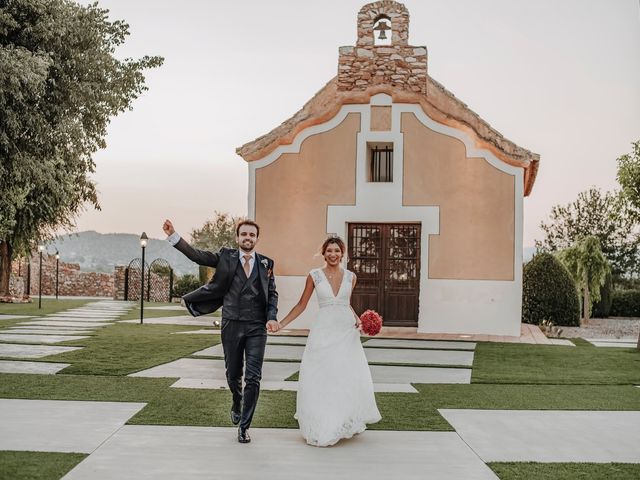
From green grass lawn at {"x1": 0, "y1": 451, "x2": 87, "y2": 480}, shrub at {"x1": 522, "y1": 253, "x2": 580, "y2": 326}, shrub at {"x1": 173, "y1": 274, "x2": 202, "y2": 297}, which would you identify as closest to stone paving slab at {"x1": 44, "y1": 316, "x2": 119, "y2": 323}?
shrub at {"x1": 522, "y1": 253, "x2": 580, "y2": 326}

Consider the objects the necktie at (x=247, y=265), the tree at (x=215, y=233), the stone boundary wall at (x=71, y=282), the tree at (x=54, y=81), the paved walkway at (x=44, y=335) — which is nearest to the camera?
the necktie at (x=247, y=265)

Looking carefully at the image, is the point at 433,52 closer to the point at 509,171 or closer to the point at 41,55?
the point at 509,171

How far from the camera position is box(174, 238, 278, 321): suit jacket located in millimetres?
6547

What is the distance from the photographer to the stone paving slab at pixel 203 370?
412 inches

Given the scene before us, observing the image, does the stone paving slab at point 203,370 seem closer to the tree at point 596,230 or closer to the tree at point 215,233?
the tree at point 596,230

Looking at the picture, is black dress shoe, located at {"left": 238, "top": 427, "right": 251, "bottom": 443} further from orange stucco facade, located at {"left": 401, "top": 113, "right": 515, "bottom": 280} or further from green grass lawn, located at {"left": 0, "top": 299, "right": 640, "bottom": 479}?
orange stucco facade, located at {"left": 401, "top": 113, "right": 515, "bottom": 280}

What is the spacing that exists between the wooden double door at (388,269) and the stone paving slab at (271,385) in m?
9.59

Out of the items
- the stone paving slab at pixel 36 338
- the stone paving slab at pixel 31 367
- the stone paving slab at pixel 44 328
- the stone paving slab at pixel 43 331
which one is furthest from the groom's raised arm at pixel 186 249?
the stone paving slab at pixel 44 328

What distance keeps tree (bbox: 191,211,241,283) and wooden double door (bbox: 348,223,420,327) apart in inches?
1547

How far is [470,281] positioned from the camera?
18891 mm

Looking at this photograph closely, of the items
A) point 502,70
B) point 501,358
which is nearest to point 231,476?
point 501,358

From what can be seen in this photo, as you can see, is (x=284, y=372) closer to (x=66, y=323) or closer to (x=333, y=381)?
(x=333, y=381)

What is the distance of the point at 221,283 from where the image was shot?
655 cm

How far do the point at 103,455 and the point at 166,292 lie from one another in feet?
115
